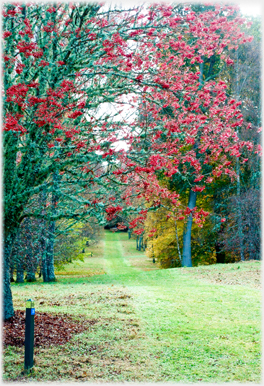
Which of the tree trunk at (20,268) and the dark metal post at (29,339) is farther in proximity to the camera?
the tree trunk at (20,268)

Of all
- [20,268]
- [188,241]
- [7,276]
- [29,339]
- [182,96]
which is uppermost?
[182,96]

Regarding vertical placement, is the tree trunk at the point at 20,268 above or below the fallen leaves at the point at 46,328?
below

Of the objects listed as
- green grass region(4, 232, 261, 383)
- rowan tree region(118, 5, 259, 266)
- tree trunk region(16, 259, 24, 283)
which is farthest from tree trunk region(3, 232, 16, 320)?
tree trunk region(16, 259, 24, 283)

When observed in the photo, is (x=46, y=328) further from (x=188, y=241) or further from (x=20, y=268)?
(x=188, y=241)

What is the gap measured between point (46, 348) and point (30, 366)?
1.02 m

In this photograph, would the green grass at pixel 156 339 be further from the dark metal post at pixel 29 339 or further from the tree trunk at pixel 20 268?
the tree trunk at pixel 20 268

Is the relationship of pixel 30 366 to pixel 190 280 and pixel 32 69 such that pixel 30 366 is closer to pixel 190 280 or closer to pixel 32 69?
pixel 32 69

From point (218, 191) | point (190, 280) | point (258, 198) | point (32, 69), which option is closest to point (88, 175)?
point (32, 69)

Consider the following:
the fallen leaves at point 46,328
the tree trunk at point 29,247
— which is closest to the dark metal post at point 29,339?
the fallen leaves at point 46,328

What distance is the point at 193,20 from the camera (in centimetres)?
656

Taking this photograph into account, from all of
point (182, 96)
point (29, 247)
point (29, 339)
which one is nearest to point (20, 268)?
point (29, 247)

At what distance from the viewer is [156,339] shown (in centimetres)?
676

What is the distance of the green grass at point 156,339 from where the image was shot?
5.18 m

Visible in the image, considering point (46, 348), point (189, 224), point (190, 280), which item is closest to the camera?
point (46, 348)
